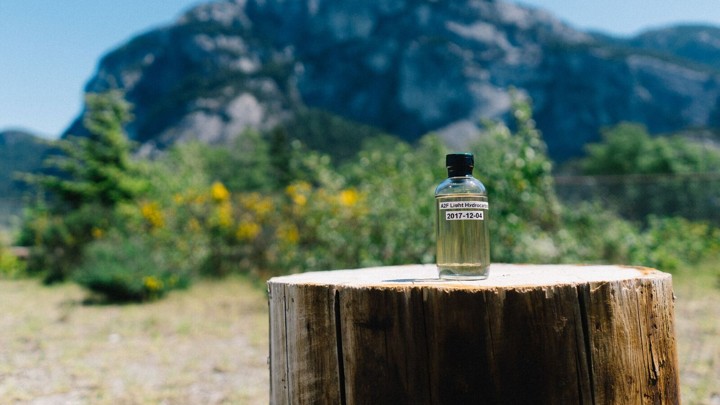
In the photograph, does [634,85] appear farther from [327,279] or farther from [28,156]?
[28,156]

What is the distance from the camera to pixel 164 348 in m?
5.02

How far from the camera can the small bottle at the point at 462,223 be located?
1835 millimetres

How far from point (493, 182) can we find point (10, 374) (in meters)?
4.22

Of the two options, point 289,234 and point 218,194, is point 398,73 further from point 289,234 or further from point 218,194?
point 289,234

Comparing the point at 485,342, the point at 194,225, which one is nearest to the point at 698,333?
the point at 485,342

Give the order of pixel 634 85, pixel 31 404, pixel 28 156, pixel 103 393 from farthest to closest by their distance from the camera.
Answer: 1. pixel 28 156
2. pixel 634 85
3. pixel 103 393
4. pixel 31 404

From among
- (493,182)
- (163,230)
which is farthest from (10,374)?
(163,230)

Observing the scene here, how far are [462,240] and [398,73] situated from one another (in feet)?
330

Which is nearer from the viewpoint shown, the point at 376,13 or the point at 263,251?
the point at 263,251

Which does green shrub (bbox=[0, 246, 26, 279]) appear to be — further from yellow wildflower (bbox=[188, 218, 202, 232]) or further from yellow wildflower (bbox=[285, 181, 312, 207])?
yellow wildflower (bbox=[285, 181, 312, 207])

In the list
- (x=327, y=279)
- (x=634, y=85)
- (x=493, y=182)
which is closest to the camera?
(x=327, y=279)

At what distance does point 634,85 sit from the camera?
289 ft

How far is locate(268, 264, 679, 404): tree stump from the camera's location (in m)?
1.59

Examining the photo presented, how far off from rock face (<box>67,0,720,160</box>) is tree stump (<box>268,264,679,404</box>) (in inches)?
3084
